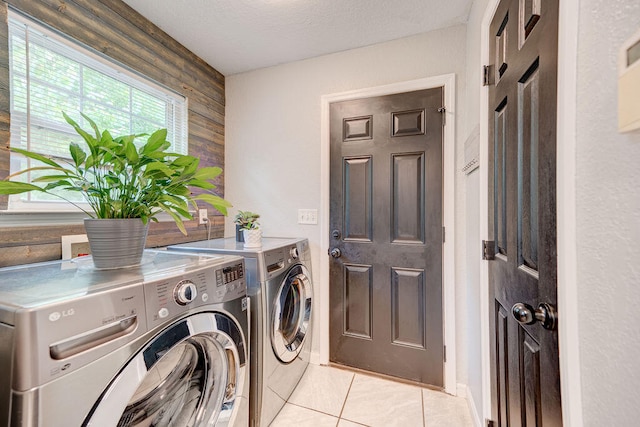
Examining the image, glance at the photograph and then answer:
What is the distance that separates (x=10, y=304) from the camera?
609 millimetres

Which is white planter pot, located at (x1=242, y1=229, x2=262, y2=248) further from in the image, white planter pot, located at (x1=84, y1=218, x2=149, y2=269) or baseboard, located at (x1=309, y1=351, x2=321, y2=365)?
baseboard, located at (x1=309, y1=351, x2=321, y2=365)

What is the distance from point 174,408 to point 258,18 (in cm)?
217

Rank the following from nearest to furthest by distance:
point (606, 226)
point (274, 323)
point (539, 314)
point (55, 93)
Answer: point (606, 226)
point (539, 314)
point (55, 93)
point (274, 323)

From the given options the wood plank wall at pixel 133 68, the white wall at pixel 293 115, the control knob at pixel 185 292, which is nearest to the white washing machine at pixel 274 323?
the white wall at pixel 293 115

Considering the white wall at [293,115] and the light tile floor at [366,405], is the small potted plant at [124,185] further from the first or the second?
the light tile floor at [366,405]

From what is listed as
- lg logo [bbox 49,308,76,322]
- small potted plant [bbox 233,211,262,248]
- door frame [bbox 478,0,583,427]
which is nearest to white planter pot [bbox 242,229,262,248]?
small potted plant [bbox 233,211,262,248]

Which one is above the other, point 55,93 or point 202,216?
point 55,93

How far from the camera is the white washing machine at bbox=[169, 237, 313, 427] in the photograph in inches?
54.3

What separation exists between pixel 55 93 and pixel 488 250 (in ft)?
7.46

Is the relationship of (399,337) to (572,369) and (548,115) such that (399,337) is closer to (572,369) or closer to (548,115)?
(572,369)

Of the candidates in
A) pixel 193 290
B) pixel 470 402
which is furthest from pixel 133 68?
pixel 470 402

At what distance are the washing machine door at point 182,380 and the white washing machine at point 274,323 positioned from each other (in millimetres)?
218

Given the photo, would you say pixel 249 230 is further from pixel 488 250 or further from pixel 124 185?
pixel 488 250

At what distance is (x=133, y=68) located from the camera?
1.70 m
